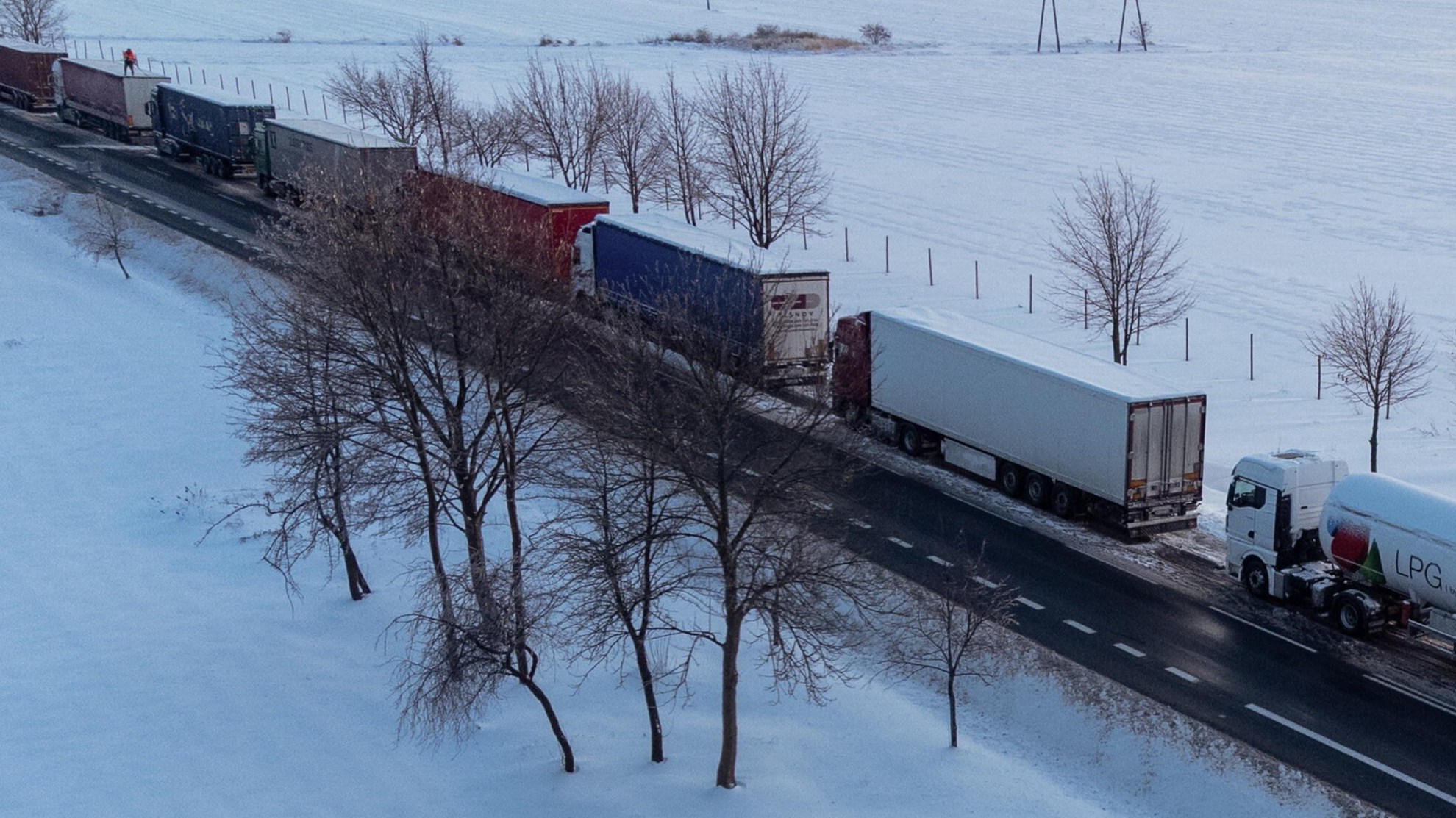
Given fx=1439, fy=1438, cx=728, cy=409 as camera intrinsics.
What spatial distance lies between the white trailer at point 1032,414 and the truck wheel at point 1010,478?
0.07 ft

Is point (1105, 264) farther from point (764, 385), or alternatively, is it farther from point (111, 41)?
point (111, 41)

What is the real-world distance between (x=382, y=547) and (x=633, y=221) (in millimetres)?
13110

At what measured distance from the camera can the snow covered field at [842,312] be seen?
21.8 m

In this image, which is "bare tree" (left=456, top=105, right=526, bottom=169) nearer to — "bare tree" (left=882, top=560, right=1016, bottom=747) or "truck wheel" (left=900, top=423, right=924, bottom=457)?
"truck wheel" (left=900, top=423, right=924, bottom=457)

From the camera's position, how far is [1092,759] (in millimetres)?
20906

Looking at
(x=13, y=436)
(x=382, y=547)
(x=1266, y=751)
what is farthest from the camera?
(x=13, y=436)

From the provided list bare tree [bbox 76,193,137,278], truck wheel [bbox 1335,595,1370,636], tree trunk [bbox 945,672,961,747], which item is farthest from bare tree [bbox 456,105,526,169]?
truck wheel [bbox 1335,595,1370,636]

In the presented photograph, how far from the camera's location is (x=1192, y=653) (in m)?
23.2

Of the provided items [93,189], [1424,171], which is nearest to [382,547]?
[93,189]

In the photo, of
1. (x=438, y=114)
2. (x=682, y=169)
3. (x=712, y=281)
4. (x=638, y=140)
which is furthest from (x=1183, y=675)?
(x=438, y=114)

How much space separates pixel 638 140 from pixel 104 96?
30.8m

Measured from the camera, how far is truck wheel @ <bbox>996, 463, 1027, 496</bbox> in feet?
98.5

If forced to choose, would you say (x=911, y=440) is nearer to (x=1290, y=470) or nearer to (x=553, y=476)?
(x=1290, y=470)

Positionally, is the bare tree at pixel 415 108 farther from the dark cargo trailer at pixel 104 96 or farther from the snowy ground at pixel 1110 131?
the snowy ground at pixel 1110 131
